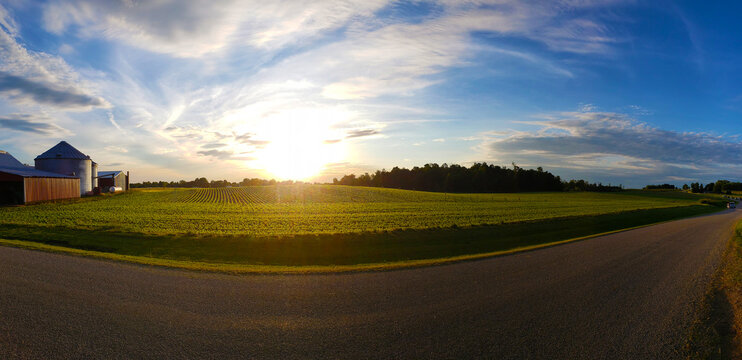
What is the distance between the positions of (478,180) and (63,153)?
396ft

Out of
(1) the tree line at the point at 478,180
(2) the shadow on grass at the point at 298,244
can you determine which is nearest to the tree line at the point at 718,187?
(1) the tree line at the point at 478,180

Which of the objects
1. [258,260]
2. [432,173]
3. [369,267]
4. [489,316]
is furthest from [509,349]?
[432,173]

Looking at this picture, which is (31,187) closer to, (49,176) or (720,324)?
(49,176)

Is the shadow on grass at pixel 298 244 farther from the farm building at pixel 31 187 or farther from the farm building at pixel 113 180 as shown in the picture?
the farm building at pixel 113 180

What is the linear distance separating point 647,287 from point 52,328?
1507 cm

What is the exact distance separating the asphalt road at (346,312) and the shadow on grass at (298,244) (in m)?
3.90

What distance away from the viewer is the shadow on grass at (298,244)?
51.2ft

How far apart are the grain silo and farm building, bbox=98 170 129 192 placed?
78.6 ft

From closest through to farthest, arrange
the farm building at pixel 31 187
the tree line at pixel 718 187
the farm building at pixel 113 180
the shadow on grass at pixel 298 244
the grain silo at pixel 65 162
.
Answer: the shadow on grass at pixel 298 244, the farm building at pixel 31 187, the grain silo at pixel 65 162, the farm building at pixel 113 180, the tree line at pixel 718 187

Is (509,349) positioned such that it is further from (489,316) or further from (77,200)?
(77,200)

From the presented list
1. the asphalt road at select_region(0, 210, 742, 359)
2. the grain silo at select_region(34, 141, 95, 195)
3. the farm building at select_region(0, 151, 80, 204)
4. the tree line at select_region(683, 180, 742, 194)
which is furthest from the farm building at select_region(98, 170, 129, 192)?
the tree line at select_region(683, 180, 742, 194)

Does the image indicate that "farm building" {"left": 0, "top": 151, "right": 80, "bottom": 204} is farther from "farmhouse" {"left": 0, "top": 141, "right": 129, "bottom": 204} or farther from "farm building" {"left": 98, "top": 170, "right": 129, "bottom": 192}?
"farm building" {"left": 98, "top": 170, "right": 129, "bottom": 192}

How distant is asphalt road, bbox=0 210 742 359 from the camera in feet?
20.8

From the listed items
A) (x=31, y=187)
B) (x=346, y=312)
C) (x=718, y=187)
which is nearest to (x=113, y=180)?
(x=31, y=187)
